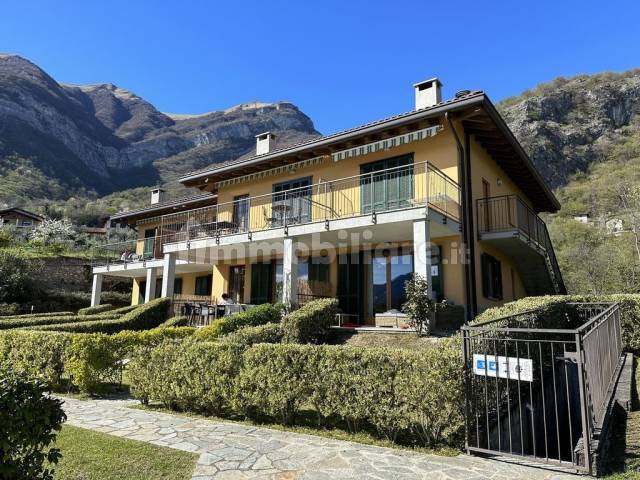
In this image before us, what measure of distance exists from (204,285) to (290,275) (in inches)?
420

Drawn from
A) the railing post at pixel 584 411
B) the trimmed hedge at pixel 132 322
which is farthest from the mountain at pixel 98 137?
the railing post at pixel 584 411

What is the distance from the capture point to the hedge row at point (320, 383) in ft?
17.6

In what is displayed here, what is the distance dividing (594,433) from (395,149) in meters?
11.6

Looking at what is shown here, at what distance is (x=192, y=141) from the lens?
121562 mm

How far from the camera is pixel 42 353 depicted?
31.1 ft

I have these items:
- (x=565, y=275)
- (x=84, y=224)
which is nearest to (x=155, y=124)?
(x=84, y=224)

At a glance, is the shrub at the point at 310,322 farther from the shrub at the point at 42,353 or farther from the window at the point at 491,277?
the window at the point at 491,277

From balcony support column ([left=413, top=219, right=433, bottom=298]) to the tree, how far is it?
0.27 meters

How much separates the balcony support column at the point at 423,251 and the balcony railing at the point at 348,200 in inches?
25.8

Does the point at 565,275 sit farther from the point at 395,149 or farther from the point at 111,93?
the point at 111,93

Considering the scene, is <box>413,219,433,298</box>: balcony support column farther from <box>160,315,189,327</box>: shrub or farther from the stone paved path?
<box>160,315,189,327</box>: shrub

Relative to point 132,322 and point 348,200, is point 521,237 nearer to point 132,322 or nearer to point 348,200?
point 348,200

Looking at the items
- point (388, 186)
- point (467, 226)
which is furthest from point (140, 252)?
point (467, 226)

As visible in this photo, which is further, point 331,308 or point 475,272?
point 475,272
